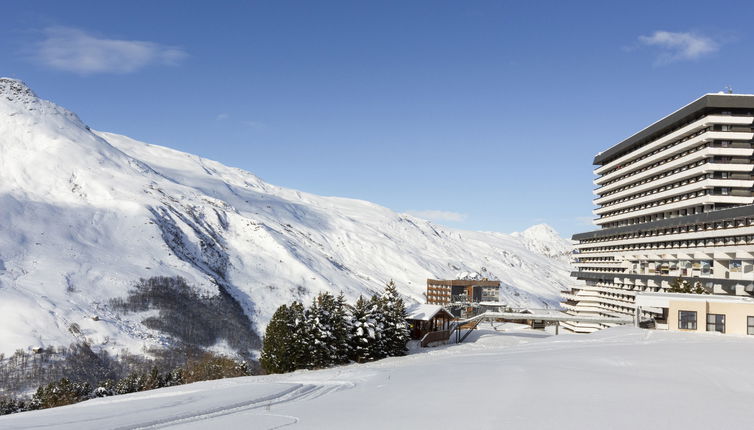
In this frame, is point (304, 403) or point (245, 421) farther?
point (304, 403)

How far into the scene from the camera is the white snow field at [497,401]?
10.6 meters

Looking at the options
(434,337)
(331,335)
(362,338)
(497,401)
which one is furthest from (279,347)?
(497,401)

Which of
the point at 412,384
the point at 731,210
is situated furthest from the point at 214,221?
the point at 412,384

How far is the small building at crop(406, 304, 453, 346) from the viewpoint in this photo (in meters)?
57.7

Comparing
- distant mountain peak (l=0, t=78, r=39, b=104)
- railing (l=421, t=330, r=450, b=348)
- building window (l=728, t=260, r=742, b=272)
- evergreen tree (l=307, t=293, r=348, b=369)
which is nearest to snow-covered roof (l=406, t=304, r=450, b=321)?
railing (l=421, t=330, r=450, b=348)

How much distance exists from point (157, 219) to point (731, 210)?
14458cm

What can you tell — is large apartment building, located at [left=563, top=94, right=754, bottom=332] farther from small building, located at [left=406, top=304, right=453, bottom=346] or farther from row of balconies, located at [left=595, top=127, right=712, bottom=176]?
small building, located at [left=406, top=304, right=453, bottom=346]

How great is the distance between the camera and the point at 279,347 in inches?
1837

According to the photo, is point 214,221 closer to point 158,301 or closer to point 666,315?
point 158,301

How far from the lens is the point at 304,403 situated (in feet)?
47.9

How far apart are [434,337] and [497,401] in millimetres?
45710

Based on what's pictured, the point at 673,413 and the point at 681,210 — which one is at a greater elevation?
the point at 681,210

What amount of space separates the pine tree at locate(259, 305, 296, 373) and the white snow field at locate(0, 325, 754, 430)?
2715 cm

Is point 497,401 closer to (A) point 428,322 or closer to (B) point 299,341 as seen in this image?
(B) point 299,341
